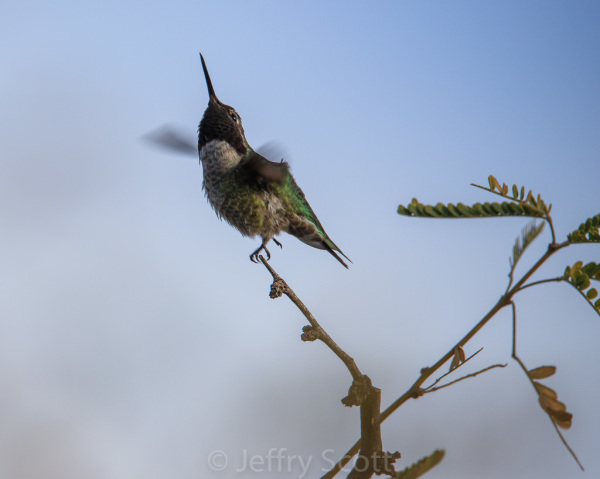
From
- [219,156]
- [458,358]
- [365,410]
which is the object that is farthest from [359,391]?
[219,156]

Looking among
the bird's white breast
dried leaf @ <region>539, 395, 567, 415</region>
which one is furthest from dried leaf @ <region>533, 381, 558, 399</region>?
the bird's white breast

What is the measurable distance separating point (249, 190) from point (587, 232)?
4.87m

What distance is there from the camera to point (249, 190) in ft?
21.7

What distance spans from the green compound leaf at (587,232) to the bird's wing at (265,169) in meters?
4.10

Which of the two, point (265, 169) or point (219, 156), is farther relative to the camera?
point (219, 156)

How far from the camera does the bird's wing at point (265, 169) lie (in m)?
5.95

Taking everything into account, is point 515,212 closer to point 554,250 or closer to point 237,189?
point 554,250

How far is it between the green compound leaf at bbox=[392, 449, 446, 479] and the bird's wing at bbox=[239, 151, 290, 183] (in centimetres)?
466

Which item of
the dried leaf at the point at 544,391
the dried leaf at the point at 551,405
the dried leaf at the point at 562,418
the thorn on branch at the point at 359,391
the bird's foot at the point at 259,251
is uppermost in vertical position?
the bird's foot at the point at 259,251

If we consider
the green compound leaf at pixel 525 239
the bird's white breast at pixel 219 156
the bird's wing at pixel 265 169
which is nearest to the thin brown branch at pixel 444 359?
the green compound leaf at pixel 525 239

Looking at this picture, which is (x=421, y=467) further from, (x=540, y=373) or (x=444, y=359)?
(x=540, y=373)

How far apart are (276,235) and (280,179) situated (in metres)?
0.93

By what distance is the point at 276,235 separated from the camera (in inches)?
271

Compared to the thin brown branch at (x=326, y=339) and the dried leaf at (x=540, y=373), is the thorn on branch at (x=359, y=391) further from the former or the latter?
the dried leaf at (x=540, y=373)
